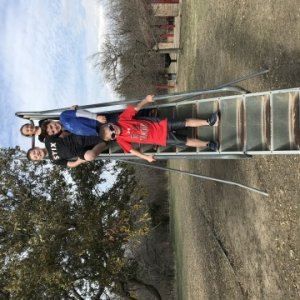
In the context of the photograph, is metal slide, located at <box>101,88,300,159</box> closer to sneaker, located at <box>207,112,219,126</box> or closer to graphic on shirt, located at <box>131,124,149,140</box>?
sneaker, located at <box>207,112,219,126</box>

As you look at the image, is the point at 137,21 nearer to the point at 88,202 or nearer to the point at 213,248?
the point at 88,202

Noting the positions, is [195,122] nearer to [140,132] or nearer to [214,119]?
[214,119]

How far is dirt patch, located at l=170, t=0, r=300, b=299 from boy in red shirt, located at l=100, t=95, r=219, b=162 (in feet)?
6.82

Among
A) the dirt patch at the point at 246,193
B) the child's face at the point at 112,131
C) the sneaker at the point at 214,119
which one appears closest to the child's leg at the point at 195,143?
the sneaker at the point at 214,119

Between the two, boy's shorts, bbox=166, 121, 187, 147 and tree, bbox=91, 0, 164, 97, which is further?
tree, bbox=91, 0, 164, 97

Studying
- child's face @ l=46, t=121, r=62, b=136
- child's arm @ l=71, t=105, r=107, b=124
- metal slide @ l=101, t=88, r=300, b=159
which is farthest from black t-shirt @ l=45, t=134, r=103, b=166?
metal slide @ l=101, t=88, r=300, b=159

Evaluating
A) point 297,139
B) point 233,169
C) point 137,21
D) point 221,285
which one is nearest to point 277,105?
point 297,139

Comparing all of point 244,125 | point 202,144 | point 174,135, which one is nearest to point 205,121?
point 202,144

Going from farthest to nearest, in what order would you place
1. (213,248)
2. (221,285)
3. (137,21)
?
1. (137,21)
2. (213,248)
3. (221,285)

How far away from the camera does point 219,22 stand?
17688 mm

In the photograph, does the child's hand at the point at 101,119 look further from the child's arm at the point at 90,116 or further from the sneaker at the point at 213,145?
the sneaker at the point at 213,145

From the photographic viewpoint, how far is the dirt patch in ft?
33.7

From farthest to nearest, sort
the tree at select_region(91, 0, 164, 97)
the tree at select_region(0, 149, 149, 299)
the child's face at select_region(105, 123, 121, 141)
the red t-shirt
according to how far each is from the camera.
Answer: the tree at select_region(91, 0, 164, 97) → the tree at select_region(0, 149, 149, 299) → the red t-shirt → the child's face at select_region(105, 123, 121, 141)

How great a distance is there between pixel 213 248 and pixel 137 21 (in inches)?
777
